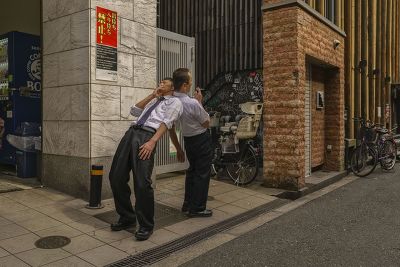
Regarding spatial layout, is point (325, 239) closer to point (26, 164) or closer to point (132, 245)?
point (132, 245)

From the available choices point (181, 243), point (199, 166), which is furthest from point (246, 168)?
point (181, 243)

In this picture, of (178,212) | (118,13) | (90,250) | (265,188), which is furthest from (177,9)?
(90,250)

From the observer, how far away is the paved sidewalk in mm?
3836

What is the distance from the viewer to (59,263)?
145 inches

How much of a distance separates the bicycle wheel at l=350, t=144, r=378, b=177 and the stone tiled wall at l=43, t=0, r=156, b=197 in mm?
5765

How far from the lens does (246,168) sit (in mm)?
7742

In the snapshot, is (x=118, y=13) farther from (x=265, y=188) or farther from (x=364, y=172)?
(x=364, y=172)

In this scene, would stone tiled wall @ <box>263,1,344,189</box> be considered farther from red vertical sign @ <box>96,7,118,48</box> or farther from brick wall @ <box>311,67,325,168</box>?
red vertical sign @ <box>96,7,118,48</box>

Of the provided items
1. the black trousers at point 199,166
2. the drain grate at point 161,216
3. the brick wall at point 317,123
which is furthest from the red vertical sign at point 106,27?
the brick wall at point 317,123

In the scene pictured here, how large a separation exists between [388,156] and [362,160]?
3.41 ft

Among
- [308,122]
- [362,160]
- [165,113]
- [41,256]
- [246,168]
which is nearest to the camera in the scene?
[41,256]

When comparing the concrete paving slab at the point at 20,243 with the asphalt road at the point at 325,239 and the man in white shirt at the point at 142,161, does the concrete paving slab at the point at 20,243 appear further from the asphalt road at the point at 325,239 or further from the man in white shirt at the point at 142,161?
the asphalt road at the point at 325,239

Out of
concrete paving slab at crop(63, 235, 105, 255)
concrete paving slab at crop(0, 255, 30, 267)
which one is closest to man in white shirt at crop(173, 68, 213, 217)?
concrete paving slab at crop(63, 235, 105, 255)

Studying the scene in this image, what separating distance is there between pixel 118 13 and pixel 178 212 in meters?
3.22
